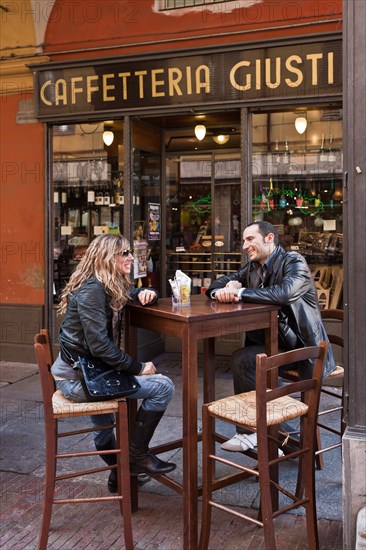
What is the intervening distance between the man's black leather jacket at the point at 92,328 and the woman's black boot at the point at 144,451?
305mm

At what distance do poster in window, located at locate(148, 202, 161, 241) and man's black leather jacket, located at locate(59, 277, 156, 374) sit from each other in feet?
14.8

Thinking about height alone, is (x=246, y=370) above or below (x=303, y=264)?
below

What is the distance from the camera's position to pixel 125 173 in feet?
24.8

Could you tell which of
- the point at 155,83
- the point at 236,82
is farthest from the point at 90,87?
the point at 236,82

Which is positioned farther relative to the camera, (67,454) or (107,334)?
(107,334)

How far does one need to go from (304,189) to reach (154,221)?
2040 mm

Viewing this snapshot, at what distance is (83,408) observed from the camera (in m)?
3.47

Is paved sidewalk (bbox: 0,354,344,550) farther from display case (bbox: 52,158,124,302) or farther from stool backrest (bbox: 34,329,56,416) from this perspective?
display case (bbox: 52,158,124,302)

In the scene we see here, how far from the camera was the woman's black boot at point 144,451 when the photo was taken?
3.68m

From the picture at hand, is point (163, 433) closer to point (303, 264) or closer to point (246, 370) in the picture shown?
point (246, 370)

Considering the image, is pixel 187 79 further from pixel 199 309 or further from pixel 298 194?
pixel 199 309

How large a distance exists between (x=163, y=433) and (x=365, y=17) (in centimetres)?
357

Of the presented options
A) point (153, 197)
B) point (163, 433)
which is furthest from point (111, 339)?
point (153, 197)

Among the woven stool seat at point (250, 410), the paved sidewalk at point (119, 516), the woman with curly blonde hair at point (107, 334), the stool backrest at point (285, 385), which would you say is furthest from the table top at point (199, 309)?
the paved sidewalk at point (119, 516)
